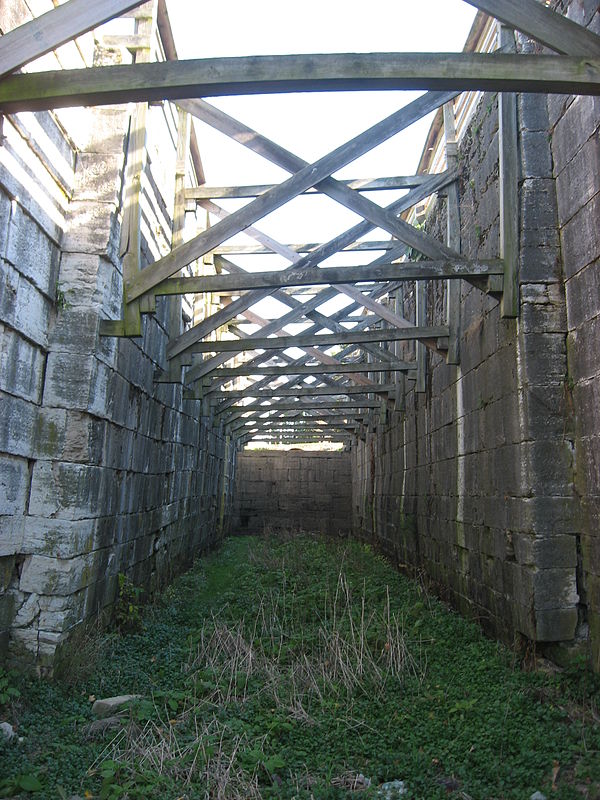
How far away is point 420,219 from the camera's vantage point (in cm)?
1161

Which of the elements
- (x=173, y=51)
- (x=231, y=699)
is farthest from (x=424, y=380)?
(x=231, y=699)

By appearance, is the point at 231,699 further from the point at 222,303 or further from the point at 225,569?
the point at 222,303

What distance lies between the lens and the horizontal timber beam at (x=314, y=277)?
6367mm

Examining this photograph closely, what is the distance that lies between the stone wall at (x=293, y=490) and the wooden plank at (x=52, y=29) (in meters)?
19.4

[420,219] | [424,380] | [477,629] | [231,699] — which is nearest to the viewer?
[231,699]

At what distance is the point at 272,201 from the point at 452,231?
9.90 ft

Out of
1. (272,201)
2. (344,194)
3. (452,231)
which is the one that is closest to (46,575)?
(272,201)

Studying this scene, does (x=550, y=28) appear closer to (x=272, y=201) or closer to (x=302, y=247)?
(x=272, y=201)

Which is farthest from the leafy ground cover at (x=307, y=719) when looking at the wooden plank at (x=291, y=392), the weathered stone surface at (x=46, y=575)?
the wooden plank at (x=291, y=392)

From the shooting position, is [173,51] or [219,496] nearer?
[173,51]

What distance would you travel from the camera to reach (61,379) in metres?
5.91

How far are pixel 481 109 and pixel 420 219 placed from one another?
4.12 metres

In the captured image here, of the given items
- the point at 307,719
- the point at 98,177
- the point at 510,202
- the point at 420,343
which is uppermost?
the point at 98,177

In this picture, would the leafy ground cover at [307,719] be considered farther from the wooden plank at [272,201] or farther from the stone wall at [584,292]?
the wooden plank at [272,201]
